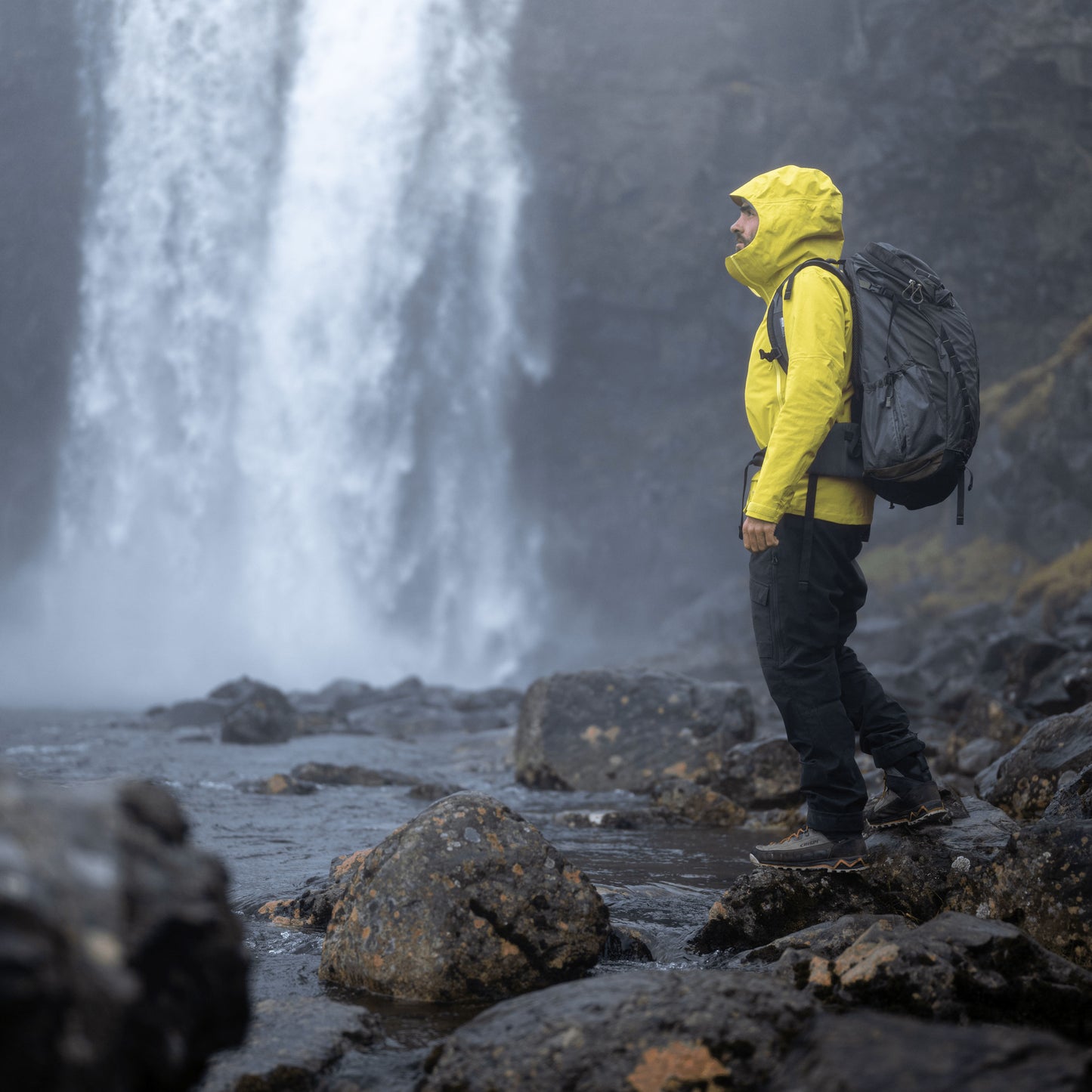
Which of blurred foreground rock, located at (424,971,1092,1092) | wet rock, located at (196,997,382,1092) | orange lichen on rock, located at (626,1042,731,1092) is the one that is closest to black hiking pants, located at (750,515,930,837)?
blurred foreground rock, located at (424,971,1092,1092)

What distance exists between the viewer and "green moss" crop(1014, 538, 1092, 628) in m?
21.8

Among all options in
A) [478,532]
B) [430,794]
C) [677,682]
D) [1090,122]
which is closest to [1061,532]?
[1090,122]

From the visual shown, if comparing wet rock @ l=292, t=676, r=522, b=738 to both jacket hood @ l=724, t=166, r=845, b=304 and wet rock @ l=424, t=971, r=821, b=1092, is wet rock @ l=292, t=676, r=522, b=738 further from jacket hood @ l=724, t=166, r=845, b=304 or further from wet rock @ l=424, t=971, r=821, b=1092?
wet rock @ l=424, t=971, r=821, b=1092

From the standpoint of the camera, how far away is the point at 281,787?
7.94 metres

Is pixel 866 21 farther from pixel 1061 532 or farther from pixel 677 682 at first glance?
pixel 677 682

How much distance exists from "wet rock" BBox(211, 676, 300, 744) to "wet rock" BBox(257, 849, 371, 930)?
901 cm

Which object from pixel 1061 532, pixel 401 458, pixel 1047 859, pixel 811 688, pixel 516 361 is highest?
pixel 516 361

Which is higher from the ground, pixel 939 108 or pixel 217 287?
pixel 939 108

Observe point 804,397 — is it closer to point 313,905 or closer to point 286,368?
point 313,905

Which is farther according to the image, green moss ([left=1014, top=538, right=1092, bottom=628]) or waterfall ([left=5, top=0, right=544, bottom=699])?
waterfall ([left=5, top=0, right=544, bottom=699])

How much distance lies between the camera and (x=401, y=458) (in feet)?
109

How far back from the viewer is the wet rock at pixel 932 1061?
1.46 meters

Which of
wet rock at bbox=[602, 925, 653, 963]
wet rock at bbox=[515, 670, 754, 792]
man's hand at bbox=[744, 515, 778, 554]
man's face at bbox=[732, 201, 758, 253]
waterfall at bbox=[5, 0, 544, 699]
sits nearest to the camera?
wet rock at bbox=[602, 925, 653, 963]

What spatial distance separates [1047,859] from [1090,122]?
36306 millimetres
